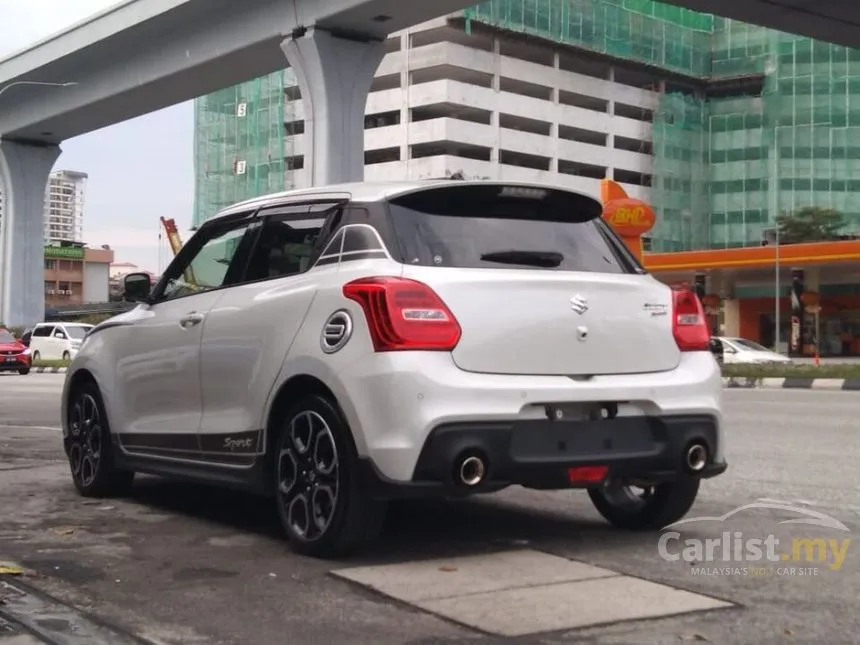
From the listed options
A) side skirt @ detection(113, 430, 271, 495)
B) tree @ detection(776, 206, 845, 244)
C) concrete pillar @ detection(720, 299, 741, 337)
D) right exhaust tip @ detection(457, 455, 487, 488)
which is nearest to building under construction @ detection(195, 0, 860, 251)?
tree @ detection(776, 206, 845, 244)

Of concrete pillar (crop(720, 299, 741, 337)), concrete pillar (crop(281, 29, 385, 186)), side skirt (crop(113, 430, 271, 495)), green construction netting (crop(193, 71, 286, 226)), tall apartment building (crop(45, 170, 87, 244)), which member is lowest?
side skirt (crop(113, 430, 271, 495))

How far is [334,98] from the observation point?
98.0 ft

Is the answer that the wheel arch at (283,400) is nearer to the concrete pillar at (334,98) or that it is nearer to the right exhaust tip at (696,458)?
the right exhaust tip at (696,458)

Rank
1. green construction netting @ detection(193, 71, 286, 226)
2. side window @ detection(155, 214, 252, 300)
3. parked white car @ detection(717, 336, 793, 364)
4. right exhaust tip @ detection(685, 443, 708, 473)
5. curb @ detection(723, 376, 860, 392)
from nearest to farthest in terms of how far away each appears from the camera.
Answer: right exhaust tip @ detection(685, 443, 708, 473) → side window @ detection(155, 214, 252, 300) → curb @ detection(723, 376, 860, 392) → parked white car @ detection(717, 336, 793, 364) → green construction netting @ detection(193, 71, 286, 226)

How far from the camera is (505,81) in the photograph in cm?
8106

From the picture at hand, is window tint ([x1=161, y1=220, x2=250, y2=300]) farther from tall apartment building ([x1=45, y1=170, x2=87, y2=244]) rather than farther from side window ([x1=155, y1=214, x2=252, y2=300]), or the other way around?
tall apartment building ([x1=45, y1=170, x2=87, y2=244])

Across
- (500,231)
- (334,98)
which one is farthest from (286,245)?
(334,98)

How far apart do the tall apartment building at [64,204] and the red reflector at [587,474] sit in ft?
635

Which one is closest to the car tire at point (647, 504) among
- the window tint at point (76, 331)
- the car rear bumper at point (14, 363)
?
the car rear bumper at point (14, 363)

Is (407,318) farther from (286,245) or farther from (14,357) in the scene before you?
(14,357)

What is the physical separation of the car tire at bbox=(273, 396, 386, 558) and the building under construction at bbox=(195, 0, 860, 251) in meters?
66.5

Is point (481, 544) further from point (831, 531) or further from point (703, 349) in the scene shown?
point (831, 531)

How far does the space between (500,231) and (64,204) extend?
201 m

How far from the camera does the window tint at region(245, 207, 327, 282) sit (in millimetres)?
5367
